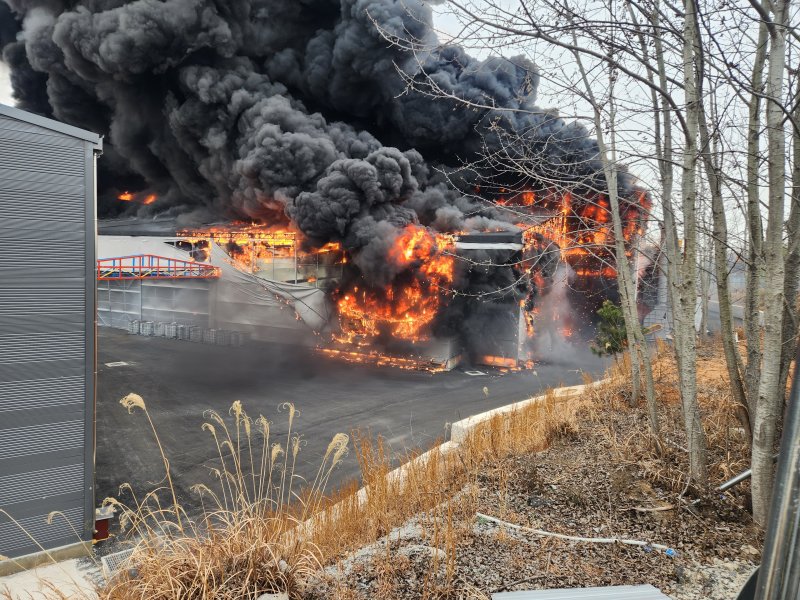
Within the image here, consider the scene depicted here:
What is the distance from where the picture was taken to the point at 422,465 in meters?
4.77

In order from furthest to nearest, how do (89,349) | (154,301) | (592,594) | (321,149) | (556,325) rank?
(556,325) → (154,301) → (321,149) → (89,349) → (592,594)

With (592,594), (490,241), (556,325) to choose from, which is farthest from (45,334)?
(556,325)

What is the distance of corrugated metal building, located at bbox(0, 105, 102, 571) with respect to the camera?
4277 millimetres

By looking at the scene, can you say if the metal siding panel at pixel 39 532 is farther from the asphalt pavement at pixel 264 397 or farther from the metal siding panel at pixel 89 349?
the asphalt pavement at pixel 264 397

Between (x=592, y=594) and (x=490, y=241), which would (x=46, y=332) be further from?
(x=490, y=241)

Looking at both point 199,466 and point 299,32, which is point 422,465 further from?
point 299,32

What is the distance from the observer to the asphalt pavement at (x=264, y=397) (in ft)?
23.0

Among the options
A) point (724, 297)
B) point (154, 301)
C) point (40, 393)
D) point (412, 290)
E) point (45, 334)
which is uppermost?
point (724, 297)

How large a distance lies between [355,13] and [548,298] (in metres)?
16.1

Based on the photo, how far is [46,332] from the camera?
444 centimetres

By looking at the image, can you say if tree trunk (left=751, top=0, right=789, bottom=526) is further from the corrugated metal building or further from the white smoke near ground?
the white smoke near ground

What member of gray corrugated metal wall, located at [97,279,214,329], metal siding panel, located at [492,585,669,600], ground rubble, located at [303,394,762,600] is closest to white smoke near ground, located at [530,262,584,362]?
gray corrugated metal wall, located at [97,279,214,329]

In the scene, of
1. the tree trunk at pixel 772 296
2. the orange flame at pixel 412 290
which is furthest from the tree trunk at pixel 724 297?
the orange flame at pixel 412 290

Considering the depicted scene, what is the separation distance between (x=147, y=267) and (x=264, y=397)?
1264cm
